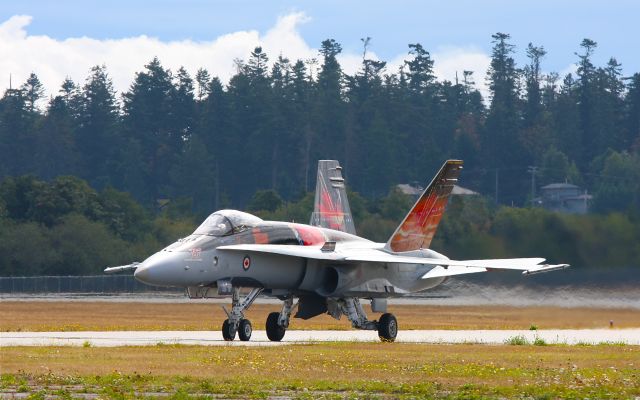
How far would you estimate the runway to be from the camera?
29.2 metres

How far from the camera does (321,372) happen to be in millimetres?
21266

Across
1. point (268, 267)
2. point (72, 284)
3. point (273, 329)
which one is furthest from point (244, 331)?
point (72, 284)

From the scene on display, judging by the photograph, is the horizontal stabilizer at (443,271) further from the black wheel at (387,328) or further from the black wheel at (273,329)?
the black wheel at (273,329)

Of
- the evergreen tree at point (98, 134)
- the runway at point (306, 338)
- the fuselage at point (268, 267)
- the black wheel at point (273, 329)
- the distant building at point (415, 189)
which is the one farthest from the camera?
the evergreen tree at point (98, 134)

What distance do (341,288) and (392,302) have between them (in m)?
25.8

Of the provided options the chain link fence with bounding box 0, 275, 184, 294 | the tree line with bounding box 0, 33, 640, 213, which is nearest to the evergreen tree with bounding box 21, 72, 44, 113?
the tree line with bounding box 0, 33, 640, 213

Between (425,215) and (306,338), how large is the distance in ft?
15.8

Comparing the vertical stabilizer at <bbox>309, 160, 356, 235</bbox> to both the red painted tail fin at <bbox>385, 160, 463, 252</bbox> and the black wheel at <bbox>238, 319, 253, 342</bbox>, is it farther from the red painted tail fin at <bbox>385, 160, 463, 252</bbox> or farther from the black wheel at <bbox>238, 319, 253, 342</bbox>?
the black wheel at <bbox>238, 319, 253, 342</bbox>

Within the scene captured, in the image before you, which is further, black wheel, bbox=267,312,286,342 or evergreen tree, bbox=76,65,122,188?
evergreen tree, bbox=76,65,122,188

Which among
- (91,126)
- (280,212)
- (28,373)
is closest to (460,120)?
(91,126)

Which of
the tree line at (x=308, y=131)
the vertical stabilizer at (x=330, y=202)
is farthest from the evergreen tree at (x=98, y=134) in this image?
the vertical stabilizer at (x=330, y=202)

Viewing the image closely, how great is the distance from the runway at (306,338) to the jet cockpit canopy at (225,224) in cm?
244

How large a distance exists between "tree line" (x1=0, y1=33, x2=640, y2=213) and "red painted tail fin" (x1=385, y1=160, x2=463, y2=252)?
3727 inches

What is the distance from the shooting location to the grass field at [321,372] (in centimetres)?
1847
